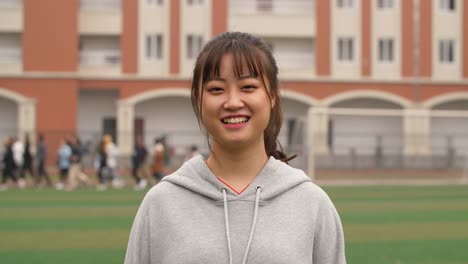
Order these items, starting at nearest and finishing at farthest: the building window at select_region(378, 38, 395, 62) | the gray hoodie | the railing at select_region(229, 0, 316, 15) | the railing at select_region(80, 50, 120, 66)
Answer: the gray hoodie < the railing at select_region(80, 50, 120, 66) < the railing at select_region(229, 0, 316, 15) < the building window at select_region(378, 38, 395, 62)

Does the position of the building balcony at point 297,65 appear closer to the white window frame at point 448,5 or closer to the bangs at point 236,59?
the white window frame at point 448,5

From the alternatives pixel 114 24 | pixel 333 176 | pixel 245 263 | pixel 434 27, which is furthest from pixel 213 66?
pixel 434 27

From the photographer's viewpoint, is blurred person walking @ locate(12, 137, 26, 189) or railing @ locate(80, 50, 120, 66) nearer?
blurred person walking @ locate(12, 137, 26, 189)

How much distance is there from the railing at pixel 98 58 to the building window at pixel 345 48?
1182cm

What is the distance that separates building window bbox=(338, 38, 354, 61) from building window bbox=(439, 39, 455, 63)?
4859 mm

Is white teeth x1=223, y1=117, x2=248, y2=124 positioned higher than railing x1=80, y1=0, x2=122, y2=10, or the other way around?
railing x1=80, y1=0, x2=122, y2=10

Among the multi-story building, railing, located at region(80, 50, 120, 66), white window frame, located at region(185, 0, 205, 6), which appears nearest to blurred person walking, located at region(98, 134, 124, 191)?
the multi-story building

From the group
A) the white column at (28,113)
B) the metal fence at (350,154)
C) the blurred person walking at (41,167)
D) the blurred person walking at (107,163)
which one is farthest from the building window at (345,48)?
the blurred person walking at (41,167)

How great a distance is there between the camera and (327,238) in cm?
259

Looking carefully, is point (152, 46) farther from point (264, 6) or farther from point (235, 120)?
point (235, 120)

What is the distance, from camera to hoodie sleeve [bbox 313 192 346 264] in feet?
8.49

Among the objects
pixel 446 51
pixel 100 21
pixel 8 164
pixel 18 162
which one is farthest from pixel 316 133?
pixel 100 21

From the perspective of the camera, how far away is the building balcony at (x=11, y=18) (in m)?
35.3

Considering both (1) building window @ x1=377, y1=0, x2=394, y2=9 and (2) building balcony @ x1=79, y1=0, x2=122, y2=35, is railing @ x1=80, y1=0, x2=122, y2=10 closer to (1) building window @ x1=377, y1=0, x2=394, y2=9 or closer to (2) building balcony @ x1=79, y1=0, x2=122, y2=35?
(2) building balcony @ x1=79, y1=0, x2=122, y2=35
